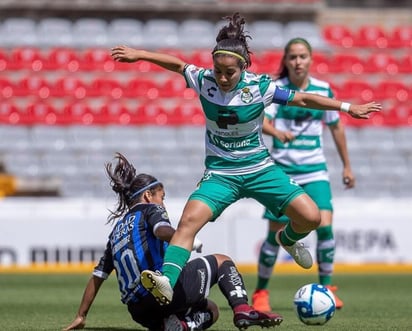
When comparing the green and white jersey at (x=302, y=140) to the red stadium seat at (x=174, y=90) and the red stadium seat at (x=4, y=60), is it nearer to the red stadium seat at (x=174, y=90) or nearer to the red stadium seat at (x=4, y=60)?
the red stadium seat at (x=174, y=90)

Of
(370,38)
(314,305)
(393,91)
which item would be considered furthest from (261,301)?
(370,38)

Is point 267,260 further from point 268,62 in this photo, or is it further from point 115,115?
point 268,62

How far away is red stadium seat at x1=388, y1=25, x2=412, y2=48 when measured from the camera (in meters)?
22.4

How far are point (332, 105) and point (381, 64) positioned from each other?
15.6 meters

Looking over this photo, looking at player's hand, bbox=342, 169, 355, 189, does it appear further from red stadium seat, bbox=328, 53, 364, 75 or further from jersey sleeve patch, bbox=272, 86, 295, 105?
red stadium seat, bbox=328, 53, 364, 75

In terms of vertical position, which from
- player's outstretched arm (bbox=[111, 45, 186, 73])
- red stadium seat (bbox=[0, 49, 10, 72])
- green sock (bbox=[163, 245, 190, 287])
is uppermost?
red stadium seat (bbox=[0, 49, 10, 72])

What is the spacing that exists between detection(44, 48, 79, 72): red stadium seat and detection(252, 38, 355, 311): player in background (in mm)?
11664

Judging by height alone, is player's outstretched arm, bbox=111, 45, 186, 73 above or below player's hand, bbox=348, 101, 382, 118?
above

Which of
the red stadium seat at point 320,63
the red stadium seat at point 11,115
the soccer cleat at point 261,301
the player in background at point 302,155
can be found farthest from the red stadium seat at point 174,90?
the soccer cleat at point 261,301

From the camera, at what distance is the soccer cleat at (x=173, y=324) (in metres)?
6.54

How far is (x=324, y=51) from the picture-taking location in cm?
2156

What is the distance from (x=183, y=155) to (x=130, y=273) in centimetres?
1217

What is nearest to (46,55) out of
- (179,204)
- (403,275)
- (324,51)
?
(324,51)

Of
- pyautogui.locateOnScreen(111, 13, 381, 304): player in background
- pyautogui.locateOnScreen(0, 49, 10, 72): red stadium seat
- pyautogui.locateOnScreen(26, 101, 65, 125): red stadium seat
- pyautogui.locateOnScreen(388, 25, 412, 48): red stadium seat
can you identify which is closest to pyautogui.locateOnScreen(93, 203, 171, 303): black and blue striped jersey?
pyautogui.locateOnScreen(111, 13, 381, 304): player in background
